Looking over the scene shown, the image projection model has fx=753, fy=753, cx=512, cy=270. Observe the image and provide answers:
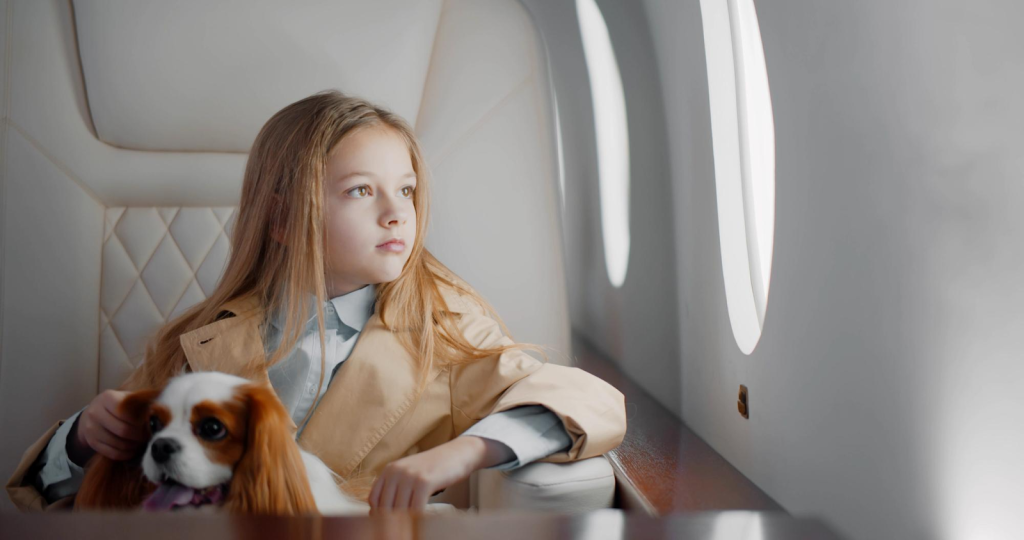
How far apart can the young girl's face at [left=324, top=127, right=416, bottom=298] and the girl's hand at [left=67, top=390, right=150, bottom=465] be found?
19cm

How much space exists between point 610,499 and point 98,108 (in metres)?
0.60

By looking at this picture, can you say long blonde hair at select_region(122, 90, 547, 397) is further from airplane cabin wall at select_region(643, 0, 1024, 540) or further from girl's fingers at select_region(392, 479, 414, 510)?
airplane cabin wall at select_region(643, 0, 1024, 540)

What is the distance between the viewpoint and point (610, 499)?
68cm

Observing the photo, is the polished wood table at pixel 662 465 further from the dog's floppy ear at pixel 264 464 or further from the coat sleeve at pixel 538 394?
the dog's floppy ear at pixel 264 464

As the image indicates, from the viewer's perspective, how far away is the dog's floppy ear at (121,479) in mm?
568

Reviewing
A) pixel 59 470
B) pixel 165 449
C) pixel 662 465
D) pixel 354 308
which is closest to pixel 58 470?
pixel 59 470

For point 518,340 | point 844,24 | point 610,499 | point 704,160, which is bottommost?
point 610,499

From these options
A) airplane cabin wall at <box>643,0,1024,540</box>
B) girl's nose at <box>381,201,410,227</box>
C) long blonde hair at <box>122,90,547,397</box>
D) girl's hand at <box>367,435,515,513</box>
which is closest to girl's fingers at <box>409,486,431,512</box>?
girl's hand at <box>367,435,515,513</box>

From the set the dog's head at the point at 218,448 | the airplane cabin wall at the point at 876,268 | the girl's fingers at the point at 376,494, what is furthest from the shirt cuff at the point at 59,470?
the airplane cabin wall at the point at 876,268

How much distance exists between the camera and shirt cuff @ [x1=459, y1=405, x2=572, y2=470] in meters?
0.63

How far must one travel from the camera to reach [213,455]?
0.53m

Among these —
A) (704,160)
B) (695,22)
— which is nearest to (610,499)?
(704,160)

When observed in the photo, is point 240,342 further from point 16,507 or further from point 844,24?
point 844,24

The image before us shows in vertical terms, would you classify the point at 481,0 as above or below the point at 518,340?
above
